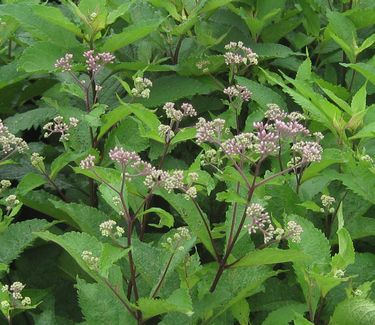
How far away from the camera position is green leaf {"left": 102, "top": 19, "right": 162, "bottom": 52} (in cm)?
236

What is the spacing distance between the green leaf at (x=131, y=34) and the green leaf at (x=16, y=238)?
2.22ft

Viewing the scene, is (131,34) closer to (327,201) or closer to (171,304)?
(327,201)

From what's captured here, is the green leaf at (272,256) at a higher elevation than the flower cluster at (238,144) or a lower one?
lower

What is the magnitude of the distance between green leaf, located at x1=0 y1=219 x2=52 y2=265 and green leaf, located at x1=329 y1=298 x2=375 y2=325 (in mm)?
890

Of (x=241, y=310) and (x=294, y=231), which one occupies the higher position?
(x=294, y=231)

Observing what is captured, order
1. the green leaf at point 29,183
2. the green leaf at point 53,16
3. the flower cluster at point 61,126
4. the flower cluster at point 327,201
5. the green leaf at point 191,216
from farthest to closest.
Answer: the green leaf at point 53,16
the green leaf at point 29,183
the flower cluster at point 61,126
the flower cluster at point 327,201
the green leaf at point 191,216

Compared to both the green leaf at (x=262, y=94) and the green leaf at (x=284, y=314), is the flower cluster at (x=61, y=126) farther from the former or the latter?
the green leaf at (x=284, y=314)

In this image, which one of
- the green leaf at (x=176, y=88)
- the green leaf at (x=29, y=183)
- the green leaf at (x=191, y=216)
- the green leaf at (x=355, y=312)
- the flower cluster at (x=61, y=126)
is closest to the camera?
the green leaf at (x=355, y=312)

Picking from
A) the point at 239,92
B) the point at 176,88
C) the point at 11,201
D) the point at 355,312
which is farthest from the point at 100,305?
the point at 176,88

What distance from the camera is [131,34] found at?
2391 millimetres

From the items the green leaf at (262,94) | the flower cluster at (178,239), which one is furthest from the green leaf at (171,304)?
the green leaf at (262,94)

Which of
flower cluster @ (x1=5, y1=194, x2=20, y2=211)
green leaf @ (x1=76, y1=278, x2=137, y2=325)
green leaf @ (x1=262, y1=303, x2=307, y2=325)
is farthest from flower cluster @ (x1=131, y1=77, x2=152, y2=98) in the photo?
green leaf @ (x1=262, y1=303, x2=307, y2=325)

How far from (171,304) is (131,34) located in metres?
1.09

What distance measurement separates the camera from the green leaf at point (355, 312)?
1746 millimetres
